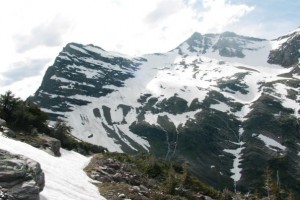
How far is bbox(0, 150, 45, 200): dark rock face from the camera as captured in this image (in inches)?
873

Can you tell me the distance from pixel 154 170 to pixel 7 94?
80.7 ft

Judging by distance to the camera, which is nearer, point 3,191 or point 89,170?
point 3,191

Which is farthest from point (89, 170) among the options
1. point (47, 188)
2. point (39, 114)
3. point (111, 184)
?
point (39, 114)

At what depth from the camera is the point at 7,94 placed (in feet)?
201

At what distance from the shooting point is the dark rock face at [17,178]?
2217 centimetres

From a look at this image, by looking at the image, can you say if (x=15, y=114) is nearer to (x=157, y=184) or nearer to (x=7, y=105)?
(x=7, y=105)

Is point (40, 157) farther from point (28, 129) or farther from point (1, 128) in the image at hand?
point (28, 129)

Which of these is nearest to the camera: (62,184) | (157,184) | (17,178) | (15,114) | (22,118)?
(17,178)

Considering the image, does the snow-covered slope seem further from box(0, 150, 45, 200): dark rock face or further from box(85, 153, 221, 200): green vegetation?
box(0, 150, 45, 200): dark rock face

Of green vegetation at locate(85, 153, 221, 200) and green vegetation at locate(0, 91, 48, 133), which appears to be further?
green vegetation at locate(0, 91, 48, 133)

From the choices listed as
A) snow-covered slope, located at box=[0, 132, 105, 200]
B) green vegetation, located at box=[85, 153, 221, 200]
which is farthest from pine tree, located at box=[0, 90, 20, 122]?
snow-covered slope, located at box=[0, 132, 105, 200]

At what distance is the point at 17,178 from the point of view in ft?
75.8

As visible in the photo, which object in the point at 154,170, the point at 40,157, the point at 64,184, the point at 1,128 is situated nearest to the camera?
the point at 64,184

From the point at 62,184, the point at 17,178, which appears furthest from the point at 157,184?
the point at 17,178
